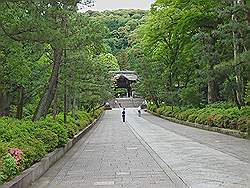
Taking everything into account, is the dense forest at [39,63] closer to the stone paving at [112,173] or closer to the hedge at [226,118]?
the stone paving at [112,173]

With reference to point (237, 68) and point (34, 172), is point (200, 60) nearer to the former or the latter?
point (237, 68)

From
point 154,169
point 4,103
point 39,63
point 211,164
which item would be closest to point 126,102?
point 4,103

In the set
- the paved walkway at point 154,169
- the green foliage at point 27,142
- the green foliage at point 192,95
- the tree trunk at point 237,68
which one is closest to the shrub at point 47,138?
the green foliage at point 27,142

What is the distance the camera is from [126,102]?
3568 inches

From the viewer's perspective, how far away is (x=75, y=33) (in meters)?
16.8

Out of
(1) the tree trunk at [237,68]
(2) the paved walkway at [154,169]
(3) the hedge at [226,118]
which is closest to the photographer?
(2) the paved walkway at [154,169]

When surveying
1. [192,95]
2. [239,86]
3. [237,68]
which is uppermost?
[237,68]

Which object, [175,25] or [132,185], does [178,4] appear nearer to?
[175,25]

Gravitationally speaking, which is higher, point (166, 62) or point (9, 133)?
point (166, 62)

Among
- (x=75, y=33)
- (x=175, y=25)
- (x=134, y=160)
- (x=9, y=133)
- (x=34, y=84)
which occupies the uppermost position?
(x=175, y=25)

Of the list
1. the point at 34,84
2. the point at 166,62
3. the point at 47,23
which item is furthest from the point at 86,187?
the point at 166,62

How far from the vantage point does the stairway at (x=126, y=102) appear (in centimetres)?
8731

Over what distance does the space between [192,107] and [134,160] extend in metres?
27.0

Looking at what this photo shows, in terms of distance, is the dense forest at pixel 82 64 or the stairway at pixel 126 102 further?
the stairway at pixel 126 102
